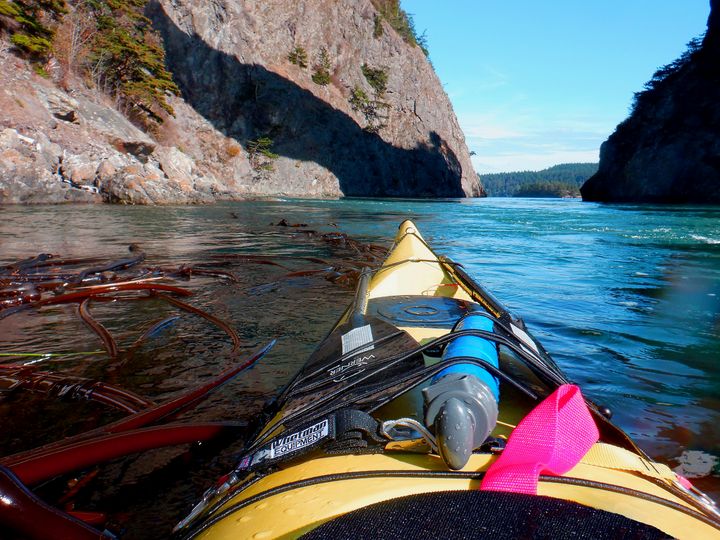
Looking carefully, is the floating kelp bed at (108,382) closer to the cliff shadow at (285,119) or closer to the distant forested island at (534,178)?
the cliff shadow at (285,119)

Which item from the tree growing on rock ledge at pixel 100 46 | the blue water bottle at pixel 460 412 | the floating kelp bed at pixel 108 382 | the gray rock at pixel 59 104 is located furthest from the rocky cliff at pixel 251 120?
the blue water bottle at pixel 460 412

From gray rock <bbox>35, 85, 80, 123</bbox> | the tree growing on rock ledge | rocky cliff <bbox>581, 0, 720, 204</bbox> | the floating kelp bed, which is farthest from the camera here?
rocky cliff <bbox>581, 0, 720, 204</bbox>

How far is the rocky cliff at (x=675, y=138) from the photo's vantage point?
30.7m

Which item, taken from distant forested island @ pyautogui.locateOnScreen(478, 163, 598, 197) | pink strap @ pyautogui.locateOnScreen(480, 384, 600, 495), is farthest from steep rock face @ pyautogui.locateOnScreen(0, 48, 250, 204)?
distant forested island @ pyautogui.locateOnScreen(478, 163, 598, 197)

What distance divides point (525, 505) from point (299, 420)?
626 mm

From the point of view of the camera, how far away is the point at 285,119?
112 feet

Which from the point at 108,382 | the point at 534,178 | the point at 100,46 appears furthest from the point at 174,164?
the point at 534,178

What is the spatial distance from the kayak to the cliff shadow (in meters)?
33.1

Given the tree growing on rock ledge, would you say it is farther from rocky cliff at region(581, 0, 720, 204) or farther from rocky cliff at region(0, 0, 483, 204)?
rocky cliff at region(581, 0, 720, 204)

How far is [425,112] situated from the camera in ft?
153

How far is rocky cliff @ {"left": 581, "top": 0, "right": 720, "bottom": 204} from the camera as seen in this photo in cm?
3070

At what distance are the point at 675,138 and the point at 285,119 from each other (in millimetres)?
28606

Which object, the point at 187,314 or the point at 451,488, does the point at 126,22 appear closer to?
the point at 187,314

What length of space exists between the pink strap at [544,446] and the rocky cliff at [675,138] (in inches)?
1458
